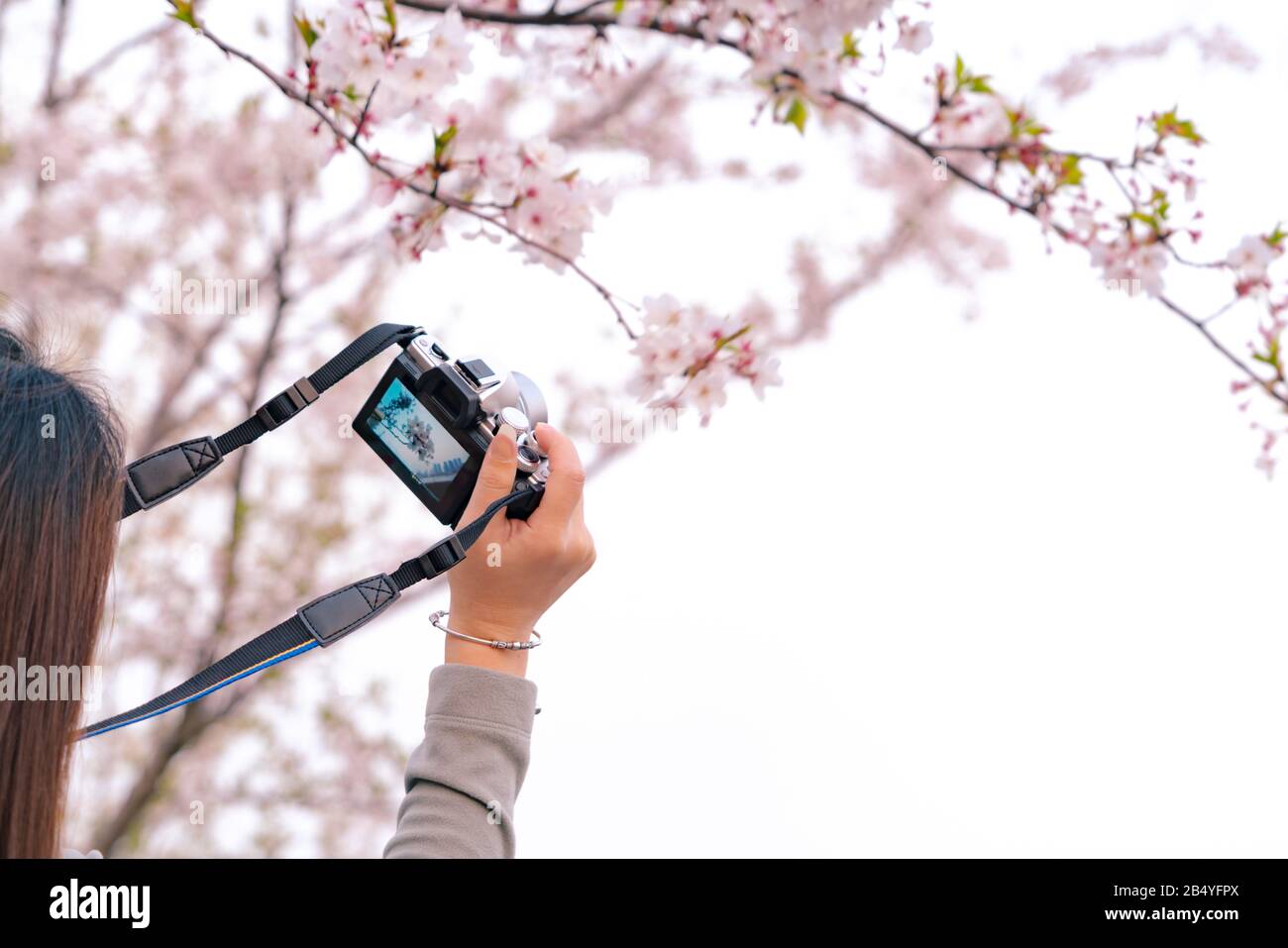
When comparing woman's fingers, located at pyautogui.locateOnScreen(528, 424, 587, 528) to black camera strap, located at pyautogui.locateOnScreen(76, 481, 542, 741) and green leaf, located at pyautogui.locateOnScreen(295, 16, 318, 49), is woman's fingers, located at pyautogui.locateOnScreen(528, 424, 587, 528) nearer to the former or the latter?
black camera strap, located at pyautogui.locateOnScreen(76, 481, 542, 741)

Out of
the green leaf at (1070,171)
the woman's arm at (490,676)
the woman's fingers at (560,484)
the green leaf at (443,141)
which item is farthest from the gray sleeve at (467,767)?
the green leaf at (1070,171)

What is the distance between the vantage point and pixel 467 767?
0.75m

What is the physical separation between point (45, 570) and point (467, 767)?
0.30 m

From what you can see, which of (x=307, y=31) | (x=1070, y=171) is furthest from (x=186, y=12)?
(x=1070, y=171)

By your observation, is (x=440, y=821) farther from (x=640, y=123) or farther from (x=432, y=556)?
(x=640, y=123)

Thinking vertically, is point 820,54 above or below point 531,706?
above

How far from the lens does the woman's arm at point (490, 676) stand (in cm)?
74

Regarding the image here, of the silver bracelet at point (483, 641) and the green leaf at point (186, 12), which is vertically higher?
the green leaf at point (186, 12)

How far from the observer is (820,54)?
1259 mm

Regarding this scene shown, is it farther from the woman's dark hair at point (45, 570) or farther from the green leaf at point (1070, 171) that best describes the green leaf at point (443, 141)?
the green leaf at point (1070, 171)

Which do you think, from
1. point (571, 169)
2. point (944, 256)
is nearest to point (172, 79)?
point (571, 169)

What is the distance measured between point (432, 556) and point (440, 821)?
0.19 meters

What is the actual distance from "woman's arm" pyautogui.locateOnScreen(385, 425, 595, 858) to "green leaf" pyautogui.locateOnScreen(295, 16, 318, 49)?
570mm

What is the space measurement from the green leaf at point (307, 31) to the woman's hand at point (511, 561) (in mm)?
565
